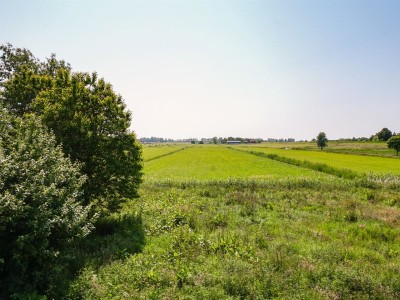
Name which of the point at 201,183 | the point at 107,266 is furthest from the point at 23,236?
the point at 201,183

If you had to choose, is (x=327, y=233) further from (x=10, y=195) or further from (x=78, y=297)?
(x=10, y=195)

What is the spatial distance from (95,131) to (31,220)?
9.00 meters

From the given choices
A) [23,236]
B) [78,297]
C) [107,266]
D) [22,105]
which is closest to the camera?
[23,236]

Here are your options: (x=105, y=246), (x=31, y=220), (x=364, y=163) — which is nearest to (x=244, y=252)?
(x=105, y=246)

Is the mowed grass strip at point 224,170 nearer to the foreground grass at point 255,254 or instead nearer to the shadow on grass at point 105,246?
the foreground grass at point 255,254

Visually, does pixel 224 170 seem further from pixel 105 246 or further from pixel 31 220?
pixel 31 220

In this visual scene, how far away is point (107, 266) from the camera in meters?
10.6

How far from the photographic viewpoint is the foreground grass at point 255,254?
9.27 metres

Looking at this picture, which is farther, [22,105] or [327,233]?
[22,105]

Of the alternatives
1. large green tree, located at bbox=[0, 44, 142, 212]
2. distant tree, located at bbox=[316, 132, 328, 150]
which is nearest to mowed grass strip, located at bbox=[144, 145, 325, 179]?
large green tree, located at bbox=[0, 44, 142, 212]

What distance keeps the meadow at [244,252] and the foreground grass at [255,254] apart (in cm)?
4

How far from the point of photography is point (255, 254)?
39.6 ft

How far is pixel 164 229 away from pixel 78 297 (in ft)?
24.1

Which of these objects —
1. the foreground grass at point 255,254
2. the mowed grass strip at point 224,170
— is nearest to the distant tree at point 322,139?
the mowed grass strip at point 224,170
